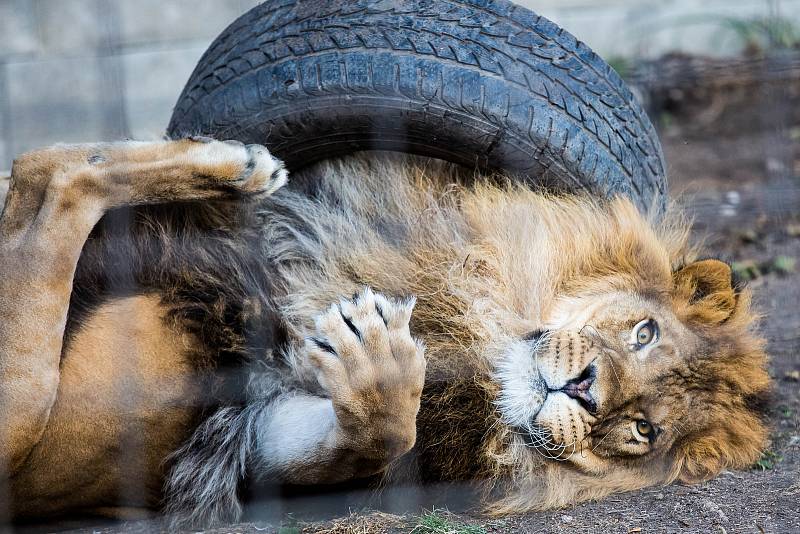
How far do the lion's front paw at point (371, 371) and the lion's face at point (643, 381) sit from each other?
0.29 metres

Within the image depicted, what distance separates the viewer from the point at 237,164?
6.57 feet

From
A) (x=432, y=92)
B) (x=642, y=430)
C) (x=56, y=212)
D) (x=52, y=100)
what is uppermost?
(x=52, y=100)

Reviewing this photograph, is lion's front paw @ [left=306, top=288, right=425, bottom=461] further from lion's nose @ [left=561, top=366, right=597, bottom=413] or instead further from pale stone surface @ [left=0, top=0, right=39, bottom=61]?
pale stone surface @ [left=0, top=0, right=39, bottom=61]

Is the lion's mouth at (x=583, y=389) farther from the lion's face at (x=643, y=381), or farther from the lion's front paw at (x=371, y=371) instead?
the lion's front paw at (x=371, y=371)

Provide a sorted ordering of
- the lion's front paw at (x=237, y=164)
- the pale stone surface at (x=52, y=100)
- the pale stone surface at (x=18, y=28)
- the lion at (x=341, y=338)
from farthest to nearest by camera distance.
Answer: the pale stone surface at (x=18, y=28), the pale stone surface at (x=52, y=100), the lion's front paw at (x=237, y=164), the lion at (x=341, y=338)

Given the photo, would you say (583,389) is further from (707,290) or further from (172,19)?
(172,19)

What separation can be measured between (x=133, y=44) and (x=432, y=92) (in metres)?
3.04

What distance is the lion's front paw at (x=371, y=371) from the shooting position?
1.73 meters

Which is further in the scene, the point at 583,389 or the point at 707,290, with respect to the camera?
the point at 707,290

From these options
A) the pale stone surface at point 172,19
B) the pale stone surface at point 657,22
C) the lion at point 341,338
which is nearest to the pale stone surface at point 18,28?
the pale stone surface at point 172,19

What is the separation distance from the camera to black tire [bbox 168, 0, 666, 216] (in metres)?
2.06

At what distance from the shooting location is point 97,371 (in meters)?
1.89

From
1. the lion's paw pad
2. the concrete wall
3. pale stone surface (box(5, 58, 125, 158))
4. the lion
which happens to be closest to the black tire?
the lion

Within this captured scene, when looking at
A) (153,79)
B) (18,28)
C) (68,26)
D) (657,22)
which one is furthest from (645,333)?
(18,28)
